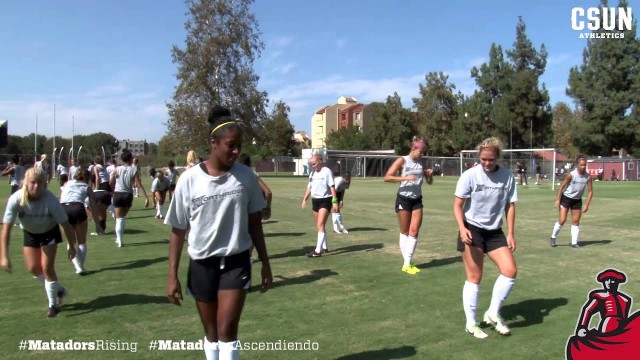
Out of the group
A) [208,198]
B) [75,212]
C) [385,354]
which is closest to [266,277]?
[208,198]

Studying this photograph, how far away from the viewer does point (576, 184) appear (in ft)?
36.1

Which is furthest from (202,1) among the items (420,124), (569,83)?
(569,83)

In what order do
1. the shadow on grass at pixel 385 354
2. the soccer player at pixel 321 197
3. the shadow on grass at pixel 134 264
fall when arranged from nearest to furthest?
the shadow on grass at pixel 385 354 → the shadow on grass at pixel 134 264 → the soccer player at pixel 321 197

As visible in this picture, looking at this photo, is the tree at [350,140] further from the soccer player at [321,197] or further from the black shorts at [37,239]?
the black shorts at [37,239]

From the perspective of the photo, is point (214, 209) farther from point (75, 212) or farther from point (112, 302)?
point (75, 212)

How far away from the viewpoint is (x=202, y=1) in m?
55.5

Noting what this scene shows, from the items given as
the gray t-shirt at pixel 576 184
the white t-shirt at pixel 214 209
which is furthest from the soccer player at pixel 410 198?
the white t-shirt at pixel 214 209

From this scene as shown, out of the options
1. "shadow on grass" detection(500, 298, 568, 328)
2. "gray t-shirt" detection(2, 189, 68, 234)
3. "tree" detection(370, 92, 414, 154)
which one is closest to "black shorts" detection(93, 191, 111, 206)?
"gray t-shirt" detection(2, 189, 68, 234)

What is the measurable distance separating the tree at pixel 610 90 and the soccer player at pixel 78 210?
62103mm

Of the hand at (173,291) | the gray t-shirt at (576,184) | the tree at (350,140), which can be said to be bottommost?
the hand at (173,291)

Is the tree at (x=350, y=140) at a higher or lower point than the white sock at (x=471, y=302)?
higher

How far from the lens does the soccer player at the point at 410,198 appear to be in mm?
8359

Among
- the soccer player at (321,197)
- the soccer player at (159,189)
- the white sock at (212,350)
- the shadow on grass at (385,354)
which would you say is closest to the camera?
the white sock at (212,350)

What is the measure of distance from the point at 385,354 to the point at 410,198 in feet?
12.7
